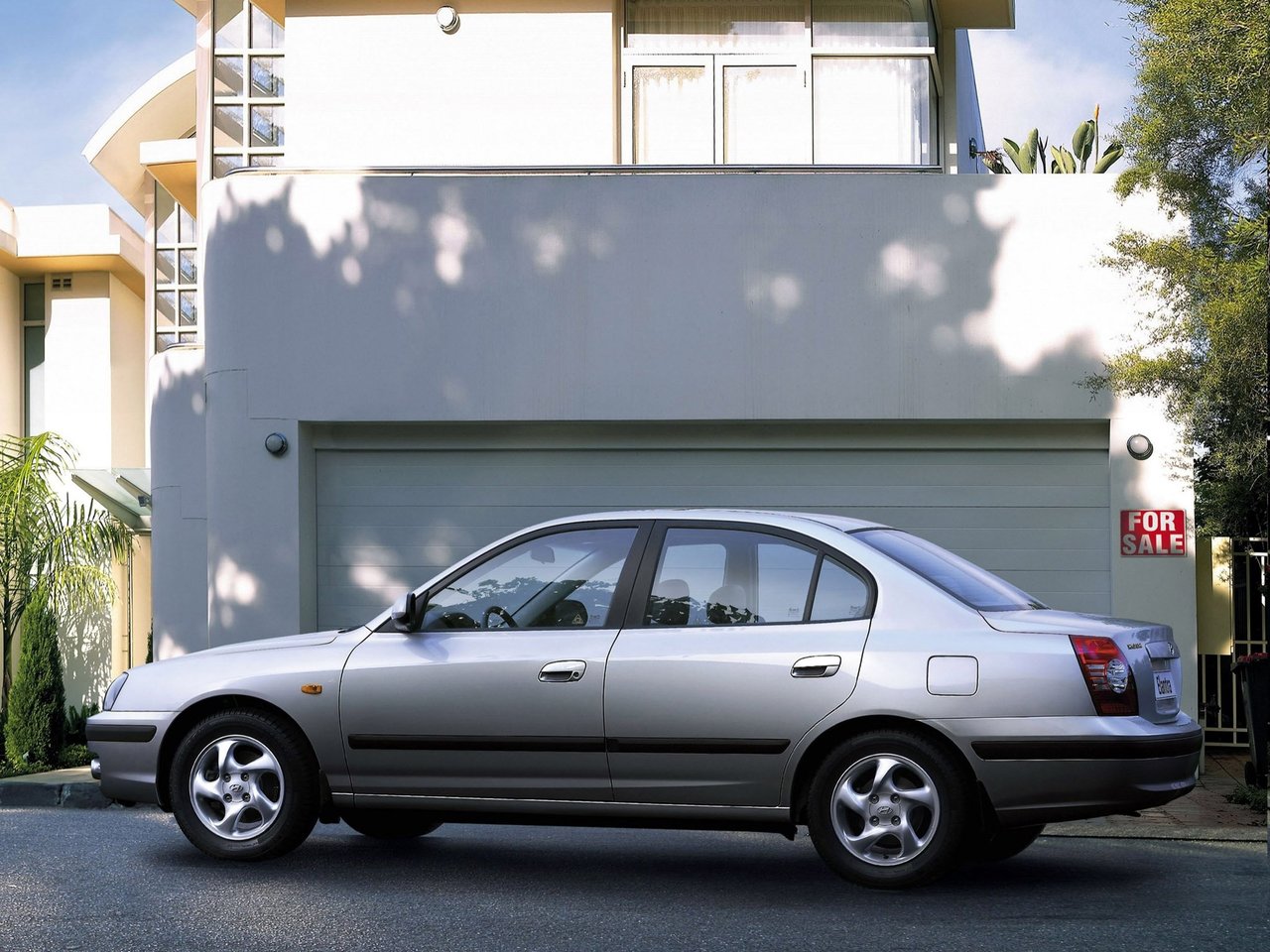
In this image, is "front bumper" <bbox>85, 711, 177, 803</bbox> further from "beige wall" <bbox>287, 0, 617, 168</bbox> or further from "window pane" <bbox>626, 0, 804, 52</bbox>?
"window pane" <bbox>626, 0, 804, 52</bbox>

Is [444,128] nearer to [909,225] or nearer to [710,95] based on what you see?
[710,95]

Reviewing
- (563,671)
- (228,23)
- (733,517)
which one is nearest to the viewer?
(563,671)

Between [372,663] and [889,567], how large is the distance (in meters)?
2.32

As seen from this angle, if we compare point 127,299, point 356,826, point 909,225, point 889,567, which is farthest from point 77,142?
point 889,567

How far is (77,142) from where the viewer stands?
76.2ft

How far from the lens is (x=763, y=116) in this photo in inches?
525

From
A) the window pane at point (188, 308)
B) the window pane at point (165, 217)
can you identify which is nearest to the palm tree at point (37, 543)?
the window pane at point (188, 308)

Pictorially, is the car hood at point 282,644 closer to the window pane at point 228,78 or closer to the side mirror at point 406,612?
the side mirror at point 406,612

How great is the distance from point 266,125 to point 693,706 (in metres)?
10.7

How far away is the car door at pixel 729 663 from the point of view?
630cm

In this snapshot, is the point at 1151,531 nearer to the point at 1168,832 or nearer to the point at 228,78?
the point at 1168,832

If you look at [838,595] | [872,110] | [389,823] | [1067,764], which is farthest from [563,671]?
[872,110]

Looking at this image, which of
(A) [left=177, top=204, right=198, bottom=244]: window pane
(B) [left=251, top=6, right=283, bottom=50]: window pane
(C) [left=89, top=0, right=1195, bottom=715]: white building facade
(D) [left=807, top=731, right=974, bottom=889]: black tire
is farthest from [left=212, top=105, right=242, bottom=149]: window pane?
(D) [left=807, top=731, right=974, bottom=889]: black tire

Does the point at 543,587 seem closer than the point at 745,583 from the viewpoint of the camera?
No
